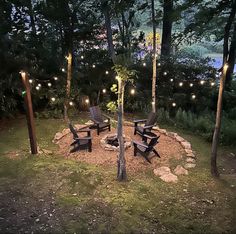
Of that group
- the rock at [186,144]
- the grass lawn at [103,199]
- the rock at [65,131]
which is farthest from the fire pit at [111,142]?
the rock at [186,144]

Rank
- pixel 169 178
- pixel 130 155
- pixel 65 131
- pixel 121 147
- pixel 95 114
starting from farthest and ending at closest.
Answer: pixel 95 114
pixel 65 131
pixel 130 155
pixel 169 178
pixel 121 147

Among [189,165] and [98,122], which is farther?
[98,122]

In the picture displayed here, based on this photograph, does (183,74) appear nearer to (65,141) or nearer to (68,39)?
(68,39)

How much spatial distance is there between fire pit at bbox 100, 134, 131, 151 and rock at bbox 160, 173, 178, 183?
178 cm

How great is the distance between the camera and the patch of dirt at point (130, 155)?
720 cm

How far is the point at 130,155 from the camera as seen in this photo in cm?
762

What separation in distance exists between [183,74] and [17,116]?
7488 millimetres

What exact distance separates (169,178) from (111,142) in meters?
2.37

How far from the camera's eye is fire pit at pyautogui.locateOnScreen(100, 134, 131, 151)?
25.8 feet

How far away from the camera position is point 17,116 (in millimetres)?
11031

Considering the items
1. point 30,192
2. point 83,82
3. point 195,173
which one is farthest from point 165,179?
point 83,82

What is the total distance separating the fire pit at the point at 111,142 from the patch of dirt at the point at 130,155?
0.39ft

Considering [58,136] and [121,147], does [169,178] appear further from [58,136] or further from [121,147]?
[58,136]

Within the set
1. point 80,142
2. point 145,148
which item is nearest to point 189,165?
point 145,148
